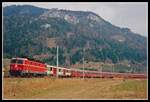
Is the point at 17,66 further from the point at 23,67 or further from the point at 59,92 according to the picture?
the point at 59,92

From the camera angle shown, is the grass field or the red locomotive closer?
the grass field

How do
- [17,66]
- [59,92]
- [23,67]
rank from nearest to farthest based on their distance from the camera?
1. [59,92]
2. [23,67]
3. [17,66]

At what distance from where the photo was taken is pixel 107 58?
120250 millimetres

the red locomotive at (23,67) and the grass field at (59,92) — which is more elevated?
the red locomotive at (23,67)

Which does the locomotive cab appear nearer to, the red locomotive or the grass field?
the red locomotive

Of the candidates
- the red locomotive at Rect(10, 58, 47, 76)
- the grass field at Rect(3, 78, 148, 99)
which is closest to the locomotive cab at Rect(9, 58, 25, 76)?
the red locomotive at Rect(10, 58, 47, 76)

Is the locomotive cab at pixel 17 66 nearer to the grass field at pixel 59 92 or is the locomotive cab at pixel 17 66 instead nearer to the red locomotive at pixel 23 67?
the red locomotive at pixel 23 67

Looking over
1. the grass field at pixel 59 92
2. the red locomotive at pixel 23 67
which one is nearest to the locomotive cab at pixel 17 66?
the red locomotive at pixel 23 67

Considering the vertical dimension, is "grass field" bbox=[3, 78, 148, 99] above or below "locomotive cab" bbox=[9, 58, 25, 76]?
below

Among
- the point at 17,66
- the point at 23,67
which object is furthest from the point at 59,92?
the point at 17,66

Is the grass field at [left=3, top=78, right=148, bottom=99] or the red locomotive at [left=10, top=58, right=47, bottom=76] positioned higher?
the red locomotive at [left=10, top=58, right=47, bottom=76]

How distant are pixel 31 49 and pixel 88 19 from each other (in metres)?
72.5

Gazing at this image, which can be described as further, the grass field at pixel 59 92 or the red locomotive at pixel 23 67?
the red locomotive at pixel 23 67

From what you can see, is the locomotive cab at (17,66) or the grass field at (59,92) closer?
the grass field at (59,92)
